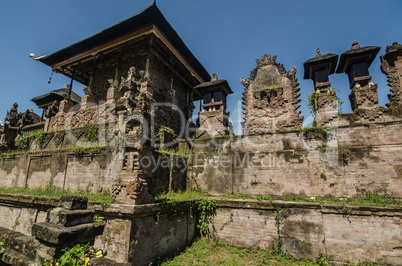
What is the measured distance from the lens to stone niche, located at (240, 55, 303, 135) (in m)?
9.93

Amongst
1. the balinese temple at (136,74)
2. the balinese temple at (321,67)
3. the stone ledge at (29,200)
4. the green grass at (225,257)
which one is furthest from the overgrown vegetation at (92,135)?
the balinese temple at (321,67)

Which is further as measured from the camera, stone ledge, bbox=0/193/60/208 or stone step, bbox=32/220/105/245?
stone ledge, bbox=0/193/60/208

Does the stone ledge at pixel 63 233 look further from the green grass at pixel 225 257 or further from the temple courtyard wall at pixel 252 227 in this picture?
the green grass at pixel 225 257

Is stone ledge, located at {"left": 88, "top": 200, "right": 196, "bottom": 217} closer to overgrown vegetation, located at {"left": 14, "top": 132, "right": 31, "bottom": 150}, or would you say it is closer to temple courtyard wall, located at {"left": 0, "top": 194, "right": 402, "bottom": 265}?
temple courtyard wall, located at {"left": 0, "top": 194, "right": 402, "bottom": 265}

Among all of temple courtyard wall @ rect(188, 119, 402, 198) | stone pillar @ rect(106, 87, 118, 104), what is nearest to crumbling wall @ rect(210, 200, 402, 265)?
temple courtyard wall @ rect(188, 119, 402, 198)

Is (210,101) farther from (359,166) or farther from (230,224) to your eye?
(359,166)

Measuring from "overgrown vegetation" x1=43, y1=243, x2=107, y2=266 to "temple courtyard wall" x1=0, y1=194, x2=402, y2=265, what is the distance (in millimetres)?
2385

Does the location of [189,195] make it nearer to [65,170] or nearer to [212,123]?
[212,123]

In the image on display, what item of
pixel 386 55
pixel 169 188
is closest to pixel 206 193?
pixel 169 188

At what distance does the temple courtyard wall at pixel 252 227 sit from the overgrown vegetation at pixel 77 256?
239cm

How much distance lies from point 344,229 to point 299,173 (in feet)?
7.66

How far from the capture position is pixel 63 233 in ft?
9.24

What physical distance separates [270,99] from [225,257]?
7.52 meters

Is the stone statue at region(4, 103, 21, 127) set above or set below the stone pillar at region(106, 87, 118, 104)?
below
